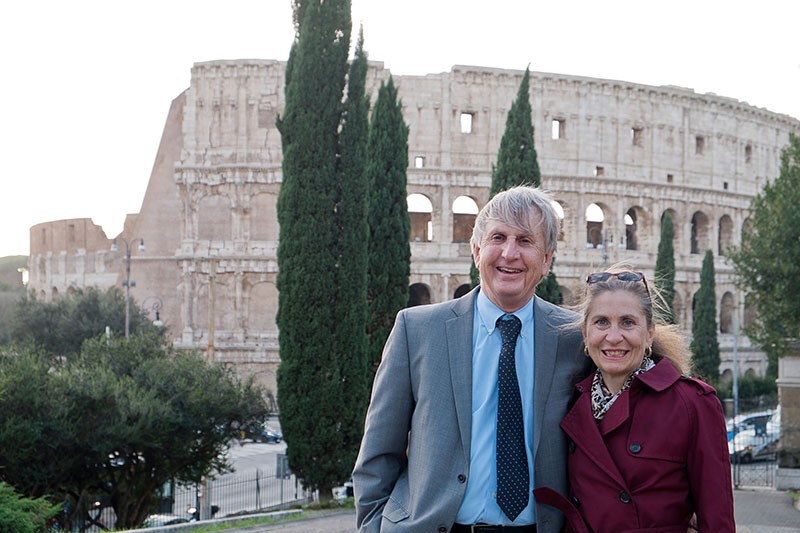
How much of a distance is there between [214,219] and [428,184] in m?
8.67

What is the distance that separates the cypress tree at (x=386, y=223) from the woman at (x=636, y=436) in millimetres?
13485

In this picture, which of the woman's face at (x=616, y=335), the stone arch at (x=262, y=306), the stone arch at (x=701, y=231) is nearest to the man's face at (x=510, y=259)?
the woman's face at (x=616, y=335)

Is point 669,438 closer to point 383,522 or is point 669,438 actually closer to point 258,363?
point 383,522

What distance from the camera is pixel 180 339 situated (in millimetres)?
32062

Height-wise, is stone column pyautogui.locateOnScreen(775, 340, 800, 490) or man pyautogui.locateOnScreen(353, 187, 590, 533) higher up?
man pyautogui.locateOnScreen(353, 187, 590, 533)

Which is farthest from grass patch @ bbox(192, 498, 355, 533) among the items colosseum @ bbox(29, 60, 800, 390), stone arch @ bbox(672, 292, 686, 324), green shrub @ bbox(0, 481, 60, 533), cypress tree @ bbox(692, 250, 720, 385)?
stone arch @ bbox(672, 292, 686, 324)

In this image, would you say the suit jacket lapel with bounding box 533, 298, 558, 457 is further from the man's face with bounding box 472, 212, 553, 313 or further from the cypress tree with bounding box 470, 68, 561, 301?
the cypress tree with bounding box 470, 68, 561, 301

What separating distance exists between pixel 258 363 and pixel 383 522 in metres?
29.4

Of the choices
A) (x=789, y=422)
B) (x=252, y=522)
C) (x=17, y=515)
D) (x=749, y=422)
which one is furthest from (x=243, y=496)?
(x=749, y=422)

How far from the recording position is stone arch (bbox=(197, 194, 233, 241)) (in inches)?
1287

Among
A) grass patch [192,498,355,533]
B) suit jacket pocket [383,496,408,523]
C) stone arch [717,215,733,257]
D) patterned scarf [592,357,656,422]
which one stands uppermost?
stone arch [717,215,733,257]

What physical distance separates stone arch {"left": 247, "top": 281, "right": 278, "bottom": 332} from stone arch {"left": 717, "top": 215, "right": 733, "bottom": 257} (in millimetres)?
20492

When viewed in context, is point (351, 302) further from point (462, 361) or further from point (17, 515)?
point (462, 361)

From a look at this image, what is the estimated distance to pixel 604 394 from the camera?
2.60 metres
